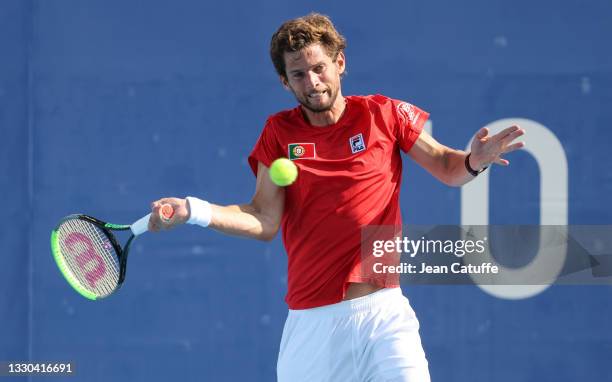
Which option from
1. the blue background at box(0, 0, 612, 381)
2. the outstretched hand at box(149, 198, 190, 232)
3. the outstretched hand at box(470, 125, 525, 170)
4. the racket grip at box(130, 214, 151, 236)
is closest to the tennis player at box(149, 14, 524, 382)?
the outstretched hand at box(470, 125, 525, 170)

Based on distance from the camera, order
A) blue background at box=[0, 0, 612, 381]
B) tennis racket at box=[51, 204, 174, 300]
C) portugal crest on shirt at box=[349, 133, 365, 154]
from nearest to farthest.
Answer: portugal crest on shirt at box=[349, 133, 365, 154]
tennis racket at box=[51, 204, 174, 300]
blue background at box=[0, 0, 612, 381]

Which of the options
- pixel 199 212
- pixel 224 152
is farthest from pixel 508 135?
pixel 224 152

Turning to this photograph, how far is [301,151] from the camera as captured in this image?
143 inches

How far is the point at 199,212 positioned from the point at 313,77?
25.3 inches

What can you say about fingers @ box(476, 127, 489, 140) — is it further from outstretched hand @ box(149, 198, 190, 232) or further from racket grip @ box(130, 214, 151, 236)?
racket grip @ box(130, 214, 151, 236)

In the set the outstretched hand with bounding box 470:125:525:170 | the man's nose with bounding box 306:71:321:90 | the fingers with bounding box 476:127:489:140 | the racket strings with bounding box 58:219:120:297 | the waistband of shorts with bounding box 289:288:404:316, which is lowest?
the waistband of shorts with bounding box 289:288:404:316

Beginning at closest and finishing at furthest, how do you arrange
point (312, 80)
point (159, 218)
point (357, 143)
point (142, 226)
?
point (159, 218) < point (142, 226) < point (312, 80) < point (357, 143)

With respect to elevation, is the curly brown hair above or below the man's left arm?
above

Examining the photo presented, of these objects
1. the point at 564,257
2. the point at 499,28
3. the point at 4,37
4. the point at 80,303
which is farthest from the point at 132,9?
the point at 564,257

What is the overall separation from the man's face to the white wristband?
0.55m

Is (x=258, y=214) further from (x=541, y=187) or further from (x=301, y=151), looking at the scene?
(x=541, y=187)

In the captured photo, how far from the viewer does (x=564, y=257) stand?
15.9 ft

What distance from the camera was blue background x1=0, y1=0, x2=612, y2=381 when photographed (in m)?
4.80

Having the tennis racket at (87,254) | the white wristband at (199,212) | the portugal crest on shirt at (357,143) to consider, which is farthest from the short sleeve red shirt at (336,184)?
the tennis racket at (87,254)
